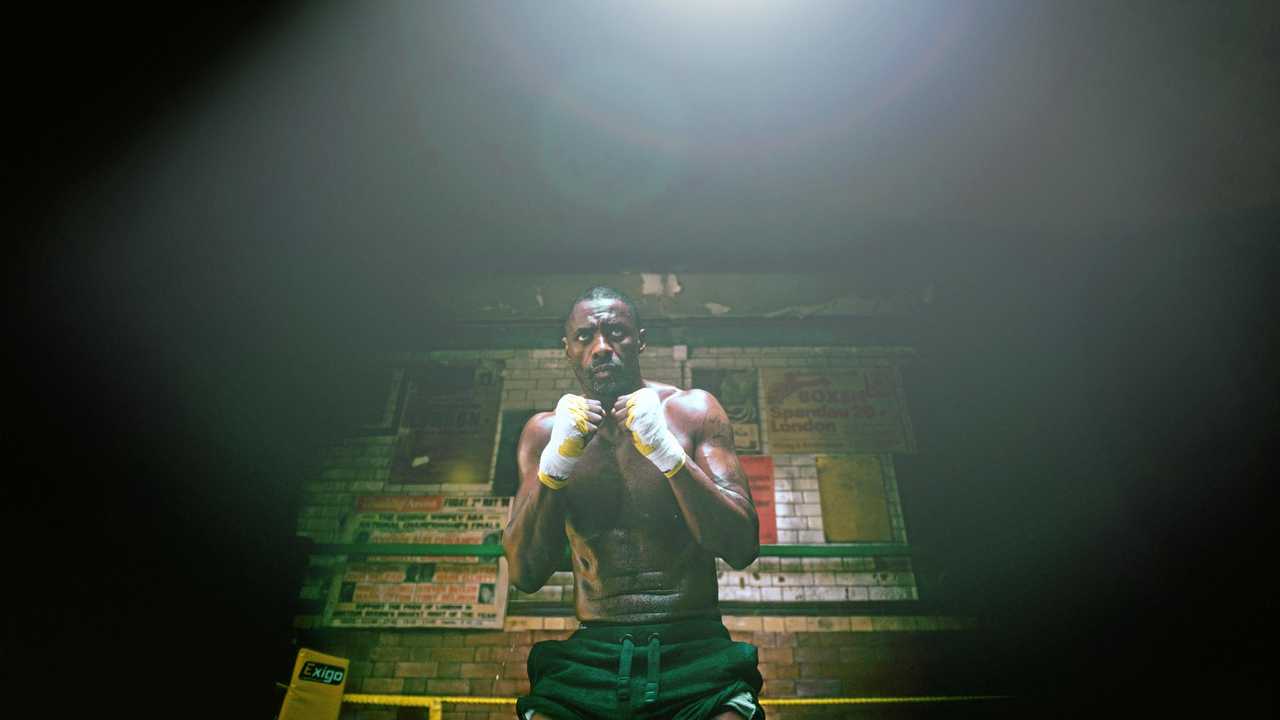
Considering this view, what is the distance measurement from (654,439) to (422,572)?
1845 millimetres

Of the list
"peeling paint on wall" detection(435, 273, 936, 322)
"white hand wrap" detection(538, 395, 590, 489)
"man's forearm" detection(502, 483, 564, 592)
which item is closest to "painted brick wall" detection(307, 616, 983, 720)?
"man's forearm" detection(502, 483, 564, 592)

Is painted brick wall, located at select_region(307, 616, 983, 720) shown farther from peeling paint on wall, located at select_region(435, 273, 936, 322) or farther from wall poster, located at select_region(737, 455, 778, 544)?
peeling paint on wall, located at select_region(435, 273, 936, 322)

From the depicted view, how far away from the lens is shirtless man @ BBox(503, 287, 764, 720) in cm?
193

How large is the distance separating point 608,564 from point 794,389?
1.83 m

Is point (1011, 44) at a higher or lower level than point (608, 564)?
higher

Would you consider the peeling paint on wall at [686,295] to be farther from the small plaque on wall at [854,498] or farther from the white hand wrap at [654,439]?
the white hand wrap at [654,439]

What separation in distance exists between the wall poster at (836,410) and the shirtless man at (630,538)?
1.10 meters

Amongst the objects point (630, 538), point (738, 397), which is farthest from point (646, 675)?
point (738, 397)

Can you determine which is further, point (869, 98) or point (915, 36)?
point (869, 98)

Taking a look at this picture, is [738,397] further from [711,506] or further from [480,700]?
[480,700]

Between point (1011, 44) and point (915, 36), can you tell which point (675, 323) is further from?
point (1011, 44)

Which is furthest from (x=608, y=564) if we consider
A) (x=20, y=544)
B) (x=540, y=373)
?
(x=20, y=544)

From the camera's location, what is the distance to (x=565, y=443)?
2.08 metres

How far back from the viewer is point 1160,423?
8.86 ft
